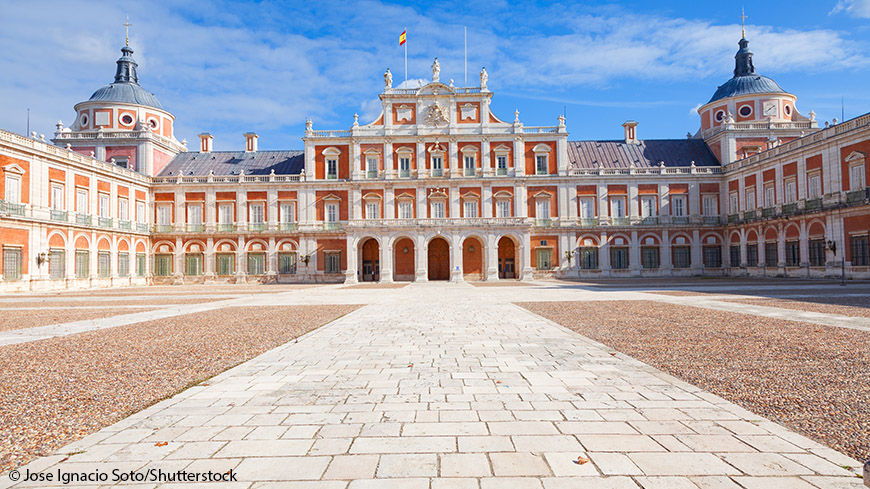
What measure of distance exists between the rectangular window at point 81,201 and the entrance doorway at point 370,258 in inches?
765

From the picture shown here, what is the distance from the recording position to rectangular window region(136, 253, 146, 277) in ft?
135

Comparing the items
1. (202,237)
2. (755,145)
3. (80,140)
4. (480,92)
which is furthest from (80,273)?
(755,145)

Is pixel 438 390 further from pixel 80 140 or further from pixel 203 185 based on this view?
pixel 80 140

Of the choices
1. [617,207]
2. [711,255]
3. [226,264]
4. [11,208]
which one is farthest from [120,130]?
[711,255]

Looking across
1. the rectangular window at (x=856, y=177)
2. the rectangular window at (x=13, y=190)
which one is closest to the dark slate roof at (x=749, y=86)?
the rectangular window at (x=856, y=177)

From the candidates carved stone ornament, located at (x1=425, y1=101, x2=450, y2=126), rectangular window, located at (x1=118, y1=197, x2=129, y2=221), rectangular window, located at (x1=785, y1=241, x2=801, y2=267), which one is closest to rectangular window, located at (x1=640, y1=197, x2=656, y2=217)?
rectangular window, located at (x1=785, y1=241, x2=801, y2=267)

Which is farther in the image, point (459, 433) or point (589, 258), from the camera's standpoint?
point (589, 258)

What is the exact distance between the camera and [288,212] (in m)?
43.8

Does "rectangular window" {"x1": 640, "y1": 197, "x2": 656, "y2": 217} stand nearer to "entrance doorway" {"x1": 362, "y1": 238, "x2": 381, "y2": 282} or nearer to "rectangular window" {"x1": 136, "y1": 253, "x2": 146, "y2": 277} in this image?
"entrance doorway" {"x1": 362, "y1": 238, "x2": 381, "y2": 282}

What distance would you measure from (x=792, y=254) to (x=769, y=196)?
191 inches

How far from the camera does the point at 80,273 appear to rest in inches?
1334

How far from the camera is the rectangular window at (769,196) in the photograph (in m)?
36.4

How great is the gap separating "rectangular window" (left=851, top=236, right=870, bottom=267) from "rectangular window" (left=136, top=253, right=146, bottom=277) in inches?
1872

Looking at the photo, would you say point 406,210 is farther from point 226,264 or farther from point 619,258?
point 619,258
